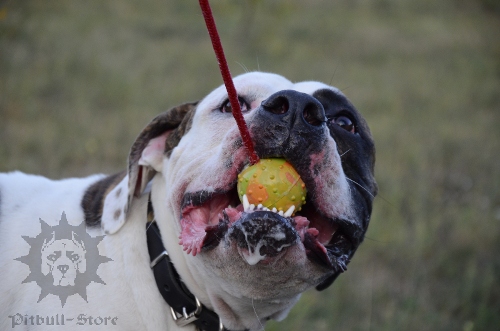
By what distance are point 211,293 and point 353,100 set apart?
654 centimetres

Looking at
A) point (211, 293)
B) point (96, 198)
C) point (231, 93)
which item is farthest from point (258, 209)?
point (96, 198)

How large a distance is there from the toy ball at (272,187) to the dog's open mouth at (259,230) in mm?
25

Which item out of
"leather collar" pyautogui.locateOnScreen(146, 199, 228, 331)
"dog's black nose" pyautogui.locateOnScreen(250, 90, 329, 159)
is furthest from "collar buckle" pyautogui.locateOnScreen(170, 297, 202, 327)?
"dog's black nose" pyautogui.locateOnScreen(250, 90, 329, 159)

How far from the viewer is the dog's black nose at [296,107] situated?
7.67 feet

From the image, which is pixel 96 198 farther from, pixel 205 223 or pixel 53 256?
→ pixel 205 223

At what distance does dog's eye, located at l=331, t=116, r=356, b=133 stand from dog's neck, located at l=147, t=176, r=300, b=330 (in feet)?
3.00

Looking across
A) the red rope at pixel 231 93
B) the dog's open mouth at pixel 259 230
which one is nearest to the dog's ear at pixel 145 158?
the dog's open mouth at pixel 259 230

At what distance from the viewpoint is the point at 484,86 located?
1054cm

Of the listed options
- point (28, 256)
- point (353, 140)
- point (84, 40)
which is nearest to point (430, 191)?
point (353, 140)

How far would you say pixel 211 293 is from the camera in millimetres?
2789

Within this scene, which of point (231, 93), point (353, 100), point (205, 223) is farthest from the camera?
point (353, 100)

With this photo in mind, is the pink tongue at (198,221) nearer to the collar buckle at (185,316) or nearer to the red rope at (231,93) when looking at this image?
the red rope at (231,93)

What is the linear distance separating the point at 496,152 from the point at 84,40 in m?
6.27

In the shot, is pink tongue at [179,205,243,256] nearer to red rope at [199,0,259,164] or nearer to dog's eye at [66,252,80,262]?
red rope at [199,0,259,164]
